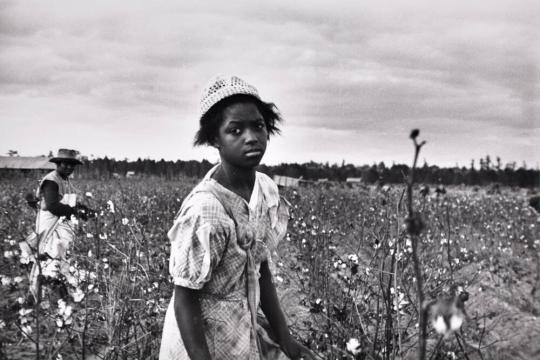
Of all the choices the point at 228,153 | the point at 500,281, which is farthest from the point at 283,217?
the point at 500,281

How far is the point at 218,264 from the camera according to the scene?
4.32 feet

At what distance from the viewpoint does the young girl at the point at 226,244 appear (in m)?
1.24

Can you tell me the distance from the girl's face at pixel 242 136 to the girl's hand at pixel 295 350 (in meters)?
0.55

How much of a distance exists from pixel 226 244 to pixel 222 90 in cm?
44

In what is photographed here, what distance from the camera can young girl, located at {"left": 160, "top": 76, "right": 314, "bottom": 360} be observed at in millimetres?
1242

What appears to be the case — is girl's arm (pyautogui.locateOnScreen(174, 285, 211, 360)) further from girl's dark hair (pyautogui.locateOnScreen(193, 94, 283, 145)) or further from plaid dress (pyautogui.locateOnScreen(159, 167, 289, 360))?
girl's dark hair (pyautogui.locateOnScreen(193, 94, 283, 145))

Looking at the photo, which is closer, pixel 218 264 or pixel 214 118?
pixel 218 264

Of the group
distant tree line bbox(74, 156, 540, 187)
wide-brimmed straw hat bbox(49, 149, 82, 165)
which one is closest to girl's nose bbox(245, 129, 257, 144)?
wide-brimmed straw hat bbox(49, 149, 82, 165)

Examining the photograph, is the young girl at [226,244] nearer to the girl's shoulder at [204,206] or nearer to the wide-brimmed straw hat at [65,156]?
the girl's shoulder at [204,206]

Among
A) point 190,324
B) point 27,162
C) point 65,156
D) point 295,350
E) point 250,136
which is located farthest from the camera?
point 27,162

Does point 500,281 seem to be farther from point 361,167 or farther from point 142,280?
point 361,167

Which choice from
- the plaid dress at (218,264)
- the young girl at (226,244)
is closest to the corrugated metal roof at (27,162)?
the young girl at (226,244)

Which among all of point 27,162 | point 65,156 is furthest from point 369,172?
point 65,156

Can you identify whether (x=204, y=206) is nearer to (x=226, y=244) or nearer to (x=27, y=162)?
(x=226, y=244)
